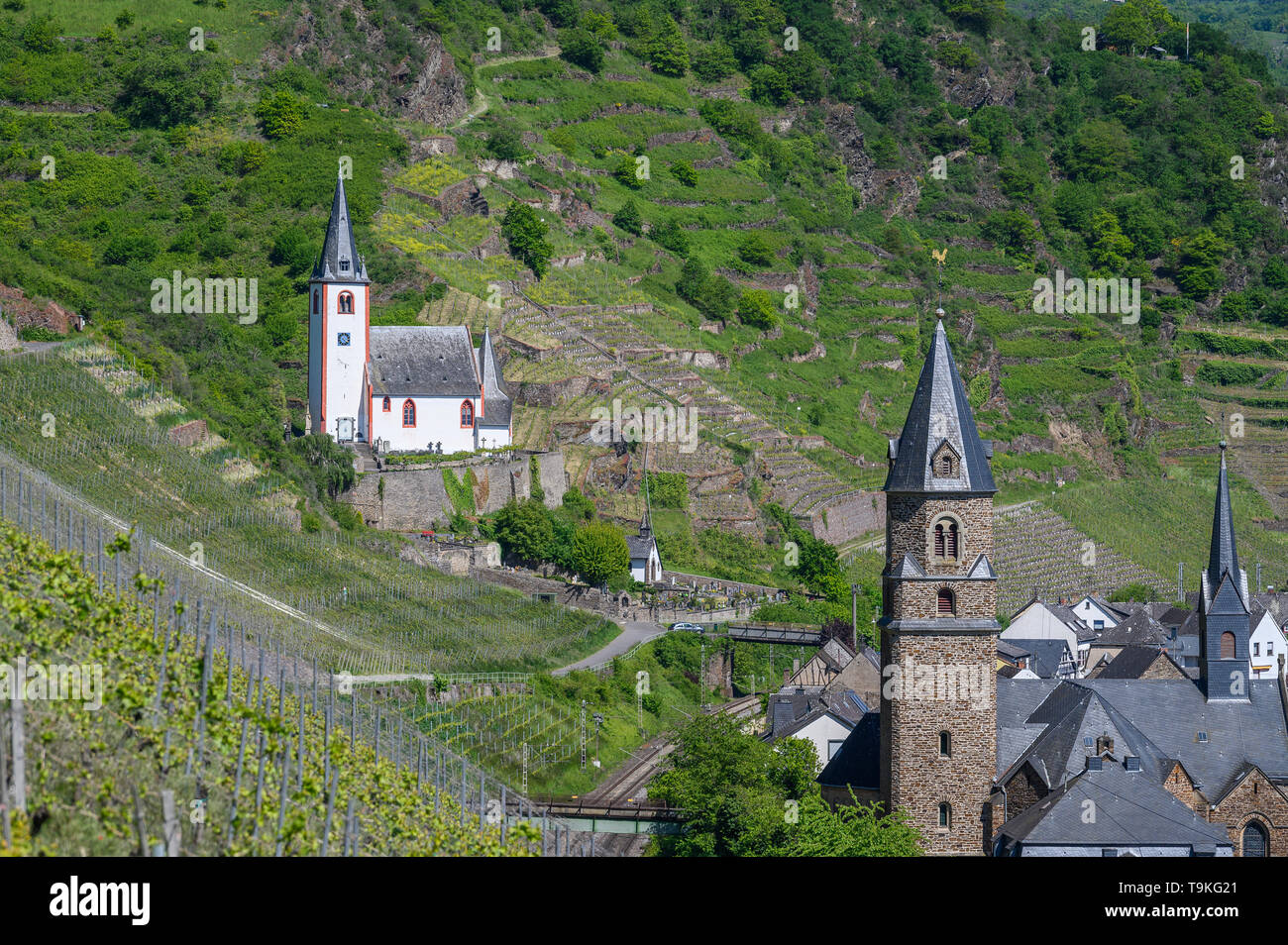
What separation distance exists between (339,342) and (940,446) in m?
38.5

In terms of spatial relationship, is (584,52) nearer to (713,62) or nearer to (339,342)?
(713,62)

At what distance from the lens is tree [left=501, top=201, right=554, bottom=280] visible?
104500mm

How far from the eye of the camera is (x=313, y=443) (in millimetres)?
76875

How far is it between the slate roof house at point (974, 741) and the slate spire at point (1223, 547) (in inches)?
446

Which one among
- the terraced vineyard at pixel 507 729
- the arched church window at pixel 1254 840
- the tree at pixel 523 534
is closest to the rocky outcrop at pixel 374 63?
the tree at pixel 523 534

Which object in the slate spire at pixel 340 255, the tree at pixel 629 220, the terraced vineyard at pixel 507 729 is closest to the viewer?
the terraced vineyard at pixel 507 729

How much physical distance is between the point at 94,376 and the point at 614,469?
2588 cm

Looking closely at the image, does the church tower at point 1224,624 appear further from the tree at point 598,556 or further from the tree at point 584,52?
the tree at point 584,52

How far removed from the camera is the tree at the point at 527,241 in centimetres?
10450

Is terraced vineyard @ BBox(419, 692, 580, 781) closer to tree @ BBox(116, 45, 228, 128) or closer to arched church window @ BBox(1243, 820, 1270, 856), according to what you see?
arched church window @ BBox(1243, 820, 1270, 856)

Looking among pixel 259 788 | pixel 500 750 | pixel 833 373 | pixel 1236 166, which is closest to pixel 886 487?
pixel 500 750

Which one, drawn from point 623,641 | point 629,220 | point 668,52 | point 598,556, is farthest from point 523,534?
point 668,52

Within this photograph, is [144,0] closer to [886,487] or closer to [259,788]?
[886,487]

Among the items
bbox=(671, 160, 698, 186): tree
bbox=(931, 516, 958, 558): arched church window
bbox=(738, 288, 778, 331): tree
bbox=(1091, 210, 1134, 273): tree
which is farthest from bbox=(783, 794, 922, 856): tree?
bbox=(1091, 210, 1134, 273): tree
